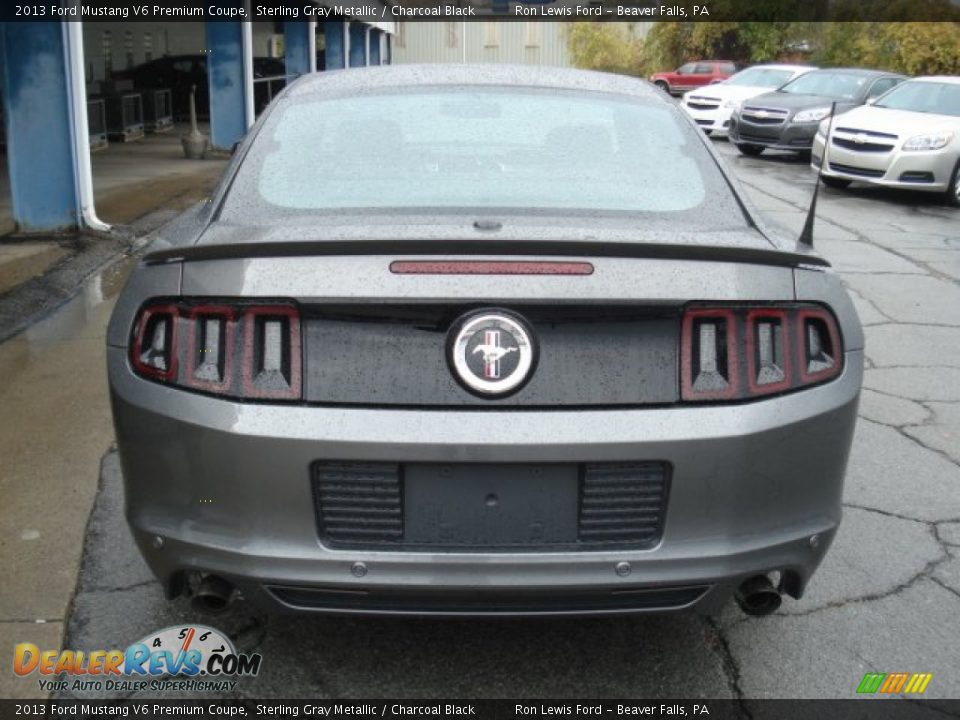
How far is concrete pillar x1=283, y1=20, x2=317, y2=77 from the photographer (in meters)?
21.0

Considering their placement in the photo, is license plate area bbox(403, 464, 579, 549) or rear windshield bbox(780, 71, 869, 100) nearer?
license plate area bbox(403, 464, 579, 549)

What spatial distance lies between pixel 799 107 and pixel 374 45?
78.6ft

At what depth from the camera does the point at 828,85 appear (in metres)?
18.4

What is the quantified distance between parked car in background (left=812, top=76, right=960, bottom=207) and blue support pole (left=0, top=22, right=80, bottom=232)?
26.5 ft

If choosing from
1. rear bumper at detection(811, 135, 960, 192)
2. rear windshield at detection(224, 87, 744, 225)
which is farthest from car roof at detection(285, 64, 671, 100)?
rear bumper at detection(811, 135, 960, 192)

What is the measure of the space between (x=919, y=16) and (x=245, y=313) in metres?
33.9

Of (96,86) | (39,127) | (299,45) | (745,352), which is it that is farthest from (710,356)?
(96,86)

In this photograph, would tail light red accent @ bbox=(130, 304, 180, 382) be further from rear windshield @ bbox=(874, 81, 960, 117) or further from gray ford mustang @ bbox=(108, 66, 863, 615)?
rear windshield @ bbox=(874, 81, 960, 117)

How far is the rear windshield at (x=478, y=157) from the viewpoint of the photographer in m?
2.87

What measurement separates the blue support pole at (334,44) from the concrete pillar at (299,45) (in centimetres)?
493

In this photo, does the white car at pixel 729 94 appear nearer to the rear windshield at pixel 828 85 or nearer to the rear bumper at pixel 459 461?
the rear windshield at pixel 828 85

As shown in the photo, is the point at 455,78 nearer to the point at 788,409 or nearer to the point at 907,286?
the point at 788,409

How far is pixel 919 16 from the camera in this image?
31.7m

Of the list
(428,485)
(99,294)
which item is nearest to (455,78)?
(428,485)
